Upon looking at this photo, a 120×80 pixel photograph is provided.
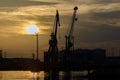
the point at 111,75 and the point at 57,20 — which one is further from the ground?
the point at 57,20

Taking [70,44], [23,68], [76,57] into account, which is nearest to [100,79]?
[70,44]

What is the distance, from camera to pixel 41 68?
144 metres

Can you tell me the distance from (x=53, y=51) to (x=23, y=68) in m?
50.1

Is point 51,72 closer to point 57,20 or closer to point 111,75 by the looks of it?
point 57,20

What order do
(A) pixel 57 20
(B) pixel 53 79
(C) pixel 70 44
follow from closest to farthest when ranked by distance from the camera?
(B) pixel 53 79 → (A) pixel 57 20 → (C) pixel 70 44

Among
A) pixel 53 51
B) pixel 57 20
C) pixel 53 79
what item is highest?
pixel 57 20

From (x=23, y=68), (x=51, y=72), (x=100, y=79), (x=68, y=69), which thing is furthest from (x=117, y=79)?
(x=23, y=68)

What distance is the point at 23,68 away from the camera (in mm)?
150750

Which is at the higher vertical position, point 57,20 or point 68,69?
point 57,20

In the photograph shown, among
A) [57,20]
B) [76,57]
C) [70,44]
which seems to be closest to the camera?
[57,20]

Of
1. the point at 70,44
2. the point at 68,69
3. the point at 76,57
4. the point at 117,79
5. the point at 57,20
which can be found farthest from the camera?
the point at 76,57

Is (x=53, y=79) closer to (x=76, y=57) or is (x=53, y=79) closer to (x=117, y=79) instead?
(x=117, y=79)

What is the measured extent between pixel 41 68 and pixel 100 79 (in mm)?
53161

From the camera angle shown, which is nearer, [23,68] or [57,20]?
[57,20]
